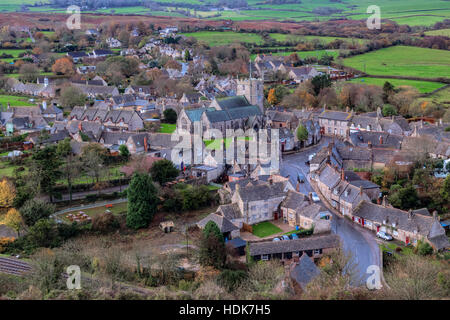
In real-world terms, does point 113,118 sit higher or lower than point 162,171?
higher

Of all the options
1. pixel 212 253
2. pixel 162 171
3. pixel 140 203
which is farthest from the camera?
pixel 162 171

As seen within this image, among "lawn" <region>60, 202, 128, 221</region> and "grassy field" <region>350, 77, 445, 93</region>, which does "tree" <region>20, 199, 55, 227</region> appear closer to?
"lawn" <region>60, 202, 128, 221</region>

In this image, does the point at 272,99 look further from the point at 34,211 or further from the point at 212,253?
the point at 212,253

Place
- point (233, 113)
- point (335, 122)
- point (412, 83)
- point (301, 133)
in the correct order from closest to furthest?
1. point (301, 133)
2. point (233, 113)
3. point (335, 122)
4. point (412, 83)

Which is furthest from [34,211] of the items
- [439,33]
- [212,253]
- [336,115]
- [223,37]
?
[439,33]

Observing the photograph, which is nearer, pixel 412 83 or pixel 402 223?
pixel 402 223

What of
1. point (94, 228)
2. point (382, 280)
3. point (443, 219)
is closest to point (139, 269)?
point (94, 228)
